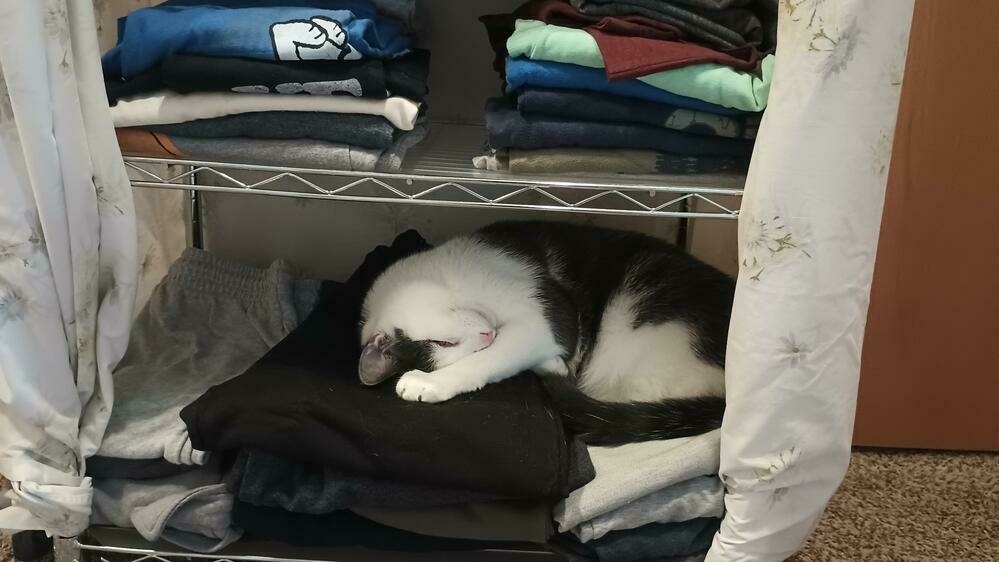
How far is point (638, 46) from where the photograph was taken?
0.89 m

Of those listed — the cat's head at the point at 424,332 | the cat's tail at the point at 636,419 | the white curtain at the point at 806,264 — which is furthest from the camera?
the cat's head at the point at 424,332

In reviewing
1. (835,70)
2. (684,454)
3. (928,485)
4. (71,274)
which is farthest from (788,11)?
(928,485)

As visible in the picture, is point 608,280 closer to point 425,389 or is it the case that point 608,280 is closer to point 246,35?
point 425,389

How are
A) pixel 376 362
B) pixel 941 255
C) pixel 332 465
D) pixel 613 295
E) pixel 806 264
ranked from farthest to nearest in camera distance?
pixel 941 255
pixel 613 295
pixel 376 362
pixel 332 465
pixel 806 264

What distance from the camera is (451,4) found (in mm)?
1270

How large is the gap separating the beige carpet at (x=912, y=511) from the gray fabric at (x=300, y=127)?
67 centimetres

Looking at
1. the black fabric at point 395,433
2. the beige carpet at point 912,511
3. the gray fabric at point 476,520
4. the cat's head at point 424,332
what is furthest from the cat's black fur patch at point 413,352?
the beige carpet at point 912,511

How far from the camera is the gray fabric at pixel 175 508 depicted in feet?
3.00

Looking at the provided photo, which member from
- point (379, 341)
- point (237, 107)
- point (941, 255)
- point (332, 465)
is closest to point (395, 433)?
point (332, 465)

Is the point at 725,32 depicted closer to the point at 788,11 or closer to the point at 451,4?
the point at 788,11

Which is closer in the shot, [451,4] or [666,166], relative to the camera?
[666,166]

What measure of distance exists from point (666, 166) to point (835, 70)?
0.81 feet

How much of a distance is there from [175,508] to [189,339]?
340 mm

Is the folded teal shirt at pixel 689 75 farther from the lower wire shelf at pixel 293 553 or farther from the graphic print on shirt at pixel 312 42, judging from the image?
the lower wire shelf at pixel 293 553
